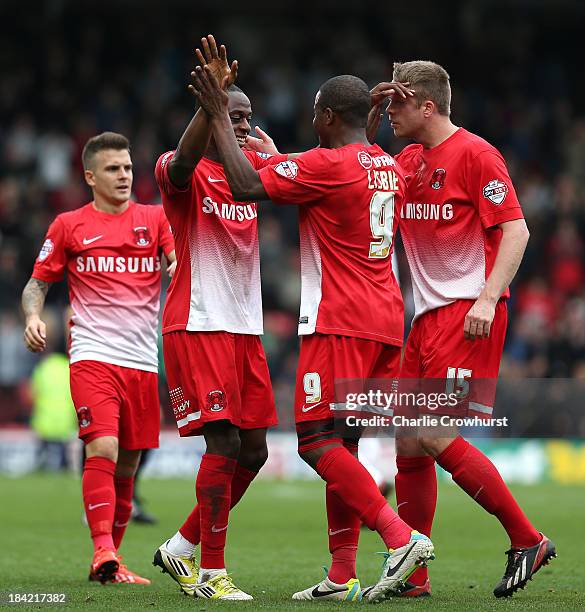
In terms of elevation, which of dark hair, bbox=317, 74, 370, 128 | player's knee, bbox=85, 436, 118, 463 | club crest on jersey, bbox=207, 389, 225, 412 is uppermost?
dark hair, bbox=317, 74, 370, 128

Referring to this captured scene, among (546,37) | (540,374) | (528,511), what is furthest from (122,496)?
(546,37)

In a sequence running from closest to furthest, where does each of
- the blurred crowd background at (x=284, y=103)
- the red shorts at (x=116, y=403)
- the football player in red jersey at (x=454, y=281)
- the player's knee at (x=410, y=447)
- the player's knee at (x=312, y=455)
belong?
the player's knee at (x=312, y=455) → the football player in red jersey at (x=454, y=281) → the player's knee at (x=410, y=447) → the red shorts at (x=116, y=403) → the blurred crowd background at (x=284, y=103)

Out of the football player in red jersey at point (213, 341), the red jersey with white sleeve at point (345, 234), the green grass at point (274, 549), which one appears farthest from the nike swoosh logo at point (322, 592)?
the red jersey with white sleeve at point (345, 234)

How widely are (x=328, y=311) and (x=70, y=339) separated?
7.23 feet

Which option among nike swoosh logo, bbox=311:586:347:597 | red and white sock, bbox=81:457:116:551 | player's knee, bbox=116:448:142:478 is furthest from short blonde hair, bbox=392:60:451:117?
player's knee, bbox=116:448:142:478

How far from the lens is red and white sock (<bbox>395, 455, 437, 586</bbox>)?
666 cm

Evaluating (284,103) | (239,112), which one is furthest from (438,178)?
(284,103)

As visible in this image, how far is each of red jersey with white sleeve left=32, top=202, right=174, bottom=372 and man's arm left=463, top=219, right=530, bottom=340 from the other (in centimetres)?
236

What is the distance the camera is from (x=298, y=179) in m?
6.12

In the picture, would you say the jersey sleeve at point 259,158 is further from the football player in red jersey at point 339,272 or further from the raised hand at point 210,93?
the raised hand at point 210,93

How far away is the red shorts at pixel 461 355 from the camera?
6.45m

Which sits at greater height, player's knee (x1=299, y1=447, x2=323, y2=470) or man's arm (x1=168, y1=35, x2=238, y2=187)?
man's arm (x1=168, y1=35, x2=238, y2=187)

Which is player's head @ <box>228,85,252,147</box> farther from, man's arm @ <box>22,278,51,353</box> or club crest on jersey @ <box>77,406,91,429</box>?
club crest on jersey @ <box>77,406,91,429</box>

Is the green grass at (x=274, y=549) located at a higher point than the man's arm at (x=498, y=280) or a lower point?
lower
